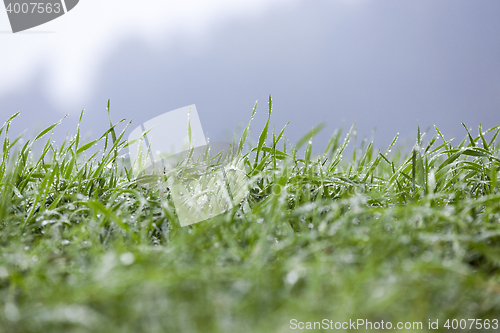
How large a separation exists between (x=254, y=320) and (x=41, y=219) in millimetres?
1176

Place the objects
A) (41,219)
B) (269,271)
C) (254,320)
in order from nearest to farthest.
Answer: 1. (254,320)
2. (269,271)
3. (41,219)

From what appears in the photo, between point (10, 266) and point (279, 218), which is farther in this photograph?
point (279, 218)

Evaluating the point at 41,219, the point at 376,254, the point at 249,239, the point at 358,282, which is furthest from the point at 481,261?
the point at 41,219

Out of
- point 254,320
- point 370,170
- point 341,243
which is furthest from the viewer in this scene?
point 370,170

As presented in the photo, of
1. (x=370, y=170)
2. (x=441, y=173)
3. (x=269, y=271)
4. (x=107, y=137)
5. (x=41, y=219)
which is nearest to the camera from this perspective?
(x=269, y=271)

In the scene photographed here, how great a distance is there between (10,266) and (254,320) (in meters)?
0.82

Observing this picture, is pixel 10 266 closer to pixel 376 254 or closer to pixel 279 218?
pixel 279 218

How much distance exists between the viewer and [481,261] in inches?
48.6

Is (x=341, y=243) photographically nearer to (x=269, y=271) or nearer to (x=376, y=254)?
(x=376, y=254)

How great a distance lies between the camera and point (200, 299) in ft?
2.65

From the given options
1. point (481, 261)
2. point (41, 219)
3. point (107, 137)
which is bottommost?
point (481, 261)

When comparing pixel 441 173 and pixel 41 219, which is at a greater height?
pixel 41 219

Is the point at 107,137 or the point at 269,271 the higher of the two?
the point at 107,137

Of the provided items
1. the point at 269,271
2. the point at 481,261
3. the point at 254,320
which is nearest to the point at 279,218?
the point at 269,271
